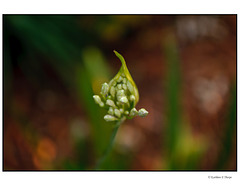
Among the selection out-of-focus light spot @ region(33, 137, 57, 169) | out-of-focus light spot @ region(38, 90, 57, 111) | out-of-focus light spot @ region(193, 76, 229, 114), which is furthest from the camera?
out-of-focus light spot @ region(38, 90, 57, 111)

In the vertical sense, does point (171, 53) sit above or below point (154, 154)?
above

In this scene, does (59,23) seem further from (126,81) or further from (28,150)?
(126,81)

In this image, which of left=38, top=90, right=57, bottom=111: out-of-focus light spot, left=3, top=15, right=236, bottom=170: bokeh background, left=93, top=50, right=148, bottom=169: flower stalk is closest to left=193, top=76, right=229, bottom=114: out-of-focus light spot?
left=3, top=15, right=236, bottom=170: bokeh background

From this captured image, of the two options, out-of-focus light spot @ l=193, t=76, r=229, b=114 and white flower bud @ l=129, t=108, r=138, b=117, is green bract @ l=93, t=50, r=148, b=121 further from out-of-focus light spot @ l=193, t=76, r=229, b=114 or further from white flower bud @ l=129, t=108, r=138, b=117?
out-of-focus light spot @ l=193, t=76, r=229, b=114

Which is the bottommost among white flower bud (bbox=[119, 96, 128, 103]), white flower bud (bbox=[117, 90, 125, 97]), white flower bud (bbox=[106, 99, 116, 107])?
white flower bud (bbox=[106, 99, 116, 107])

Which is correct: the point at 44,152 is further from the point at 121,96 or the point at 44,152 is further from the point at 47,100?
the point at 121,96

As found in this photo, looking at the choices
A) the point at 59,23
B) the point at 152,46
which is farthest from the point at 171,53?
the point at 59,23

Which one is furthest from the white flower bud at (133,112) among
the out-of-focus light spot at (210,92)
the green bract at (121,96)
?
the out-of-focus light spot at (210,92)
